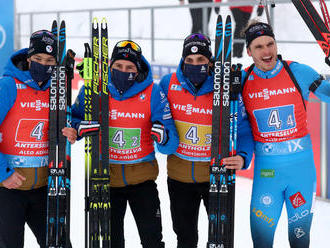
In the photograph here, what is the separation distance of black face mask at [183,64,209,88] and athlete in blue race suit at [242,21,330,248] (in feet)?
1.07

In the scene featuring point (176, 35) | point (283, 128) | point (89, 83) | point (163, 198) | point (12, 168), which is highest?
point (176, 35)

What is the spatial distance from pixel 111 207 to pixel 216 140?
0.83 m

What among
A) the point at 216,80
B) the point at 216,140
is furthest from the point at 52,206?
the point at 216,80

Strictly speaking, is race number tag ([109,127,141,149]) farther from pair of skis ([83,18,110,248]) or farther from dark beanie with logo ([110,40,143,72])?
dark beanie with logo ([110,40,143,72])

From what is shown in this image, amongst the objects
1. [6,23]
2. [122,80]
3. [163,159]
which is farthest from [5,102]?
[6,23]

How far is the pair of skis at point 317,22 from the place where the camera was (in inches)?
127

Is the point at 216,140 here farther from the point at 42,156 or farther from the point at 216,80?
the point at 42,156

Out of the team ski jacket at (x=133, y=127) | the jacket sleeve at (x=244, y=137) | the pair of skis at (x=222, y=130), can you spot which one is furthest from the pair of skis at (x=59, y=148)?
the jacket sleeve at (x=244, y=137)

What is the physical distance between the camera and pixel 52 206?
126 inches

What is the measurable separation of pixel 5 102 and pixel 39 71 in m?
0.29

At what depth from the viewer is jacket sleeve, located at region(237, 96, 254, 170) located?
10.7 feet

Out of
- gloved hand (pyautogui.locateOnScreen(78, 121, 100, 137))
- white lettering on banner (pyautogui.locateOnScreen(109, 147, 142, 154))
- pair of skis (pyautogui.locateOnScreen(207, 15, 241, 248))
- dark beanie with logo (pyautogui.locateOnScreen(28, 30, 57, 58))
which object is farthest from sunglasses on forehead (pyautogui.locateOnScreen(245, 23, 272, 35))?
Answer: dark beanie with logo (pyautogui.locateOnScreen(28, 30, 57, 58))

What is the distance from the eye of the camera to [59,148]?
10.6 feet

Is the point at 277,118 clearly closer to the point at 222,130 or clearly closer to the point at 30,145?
the point at 222,130
